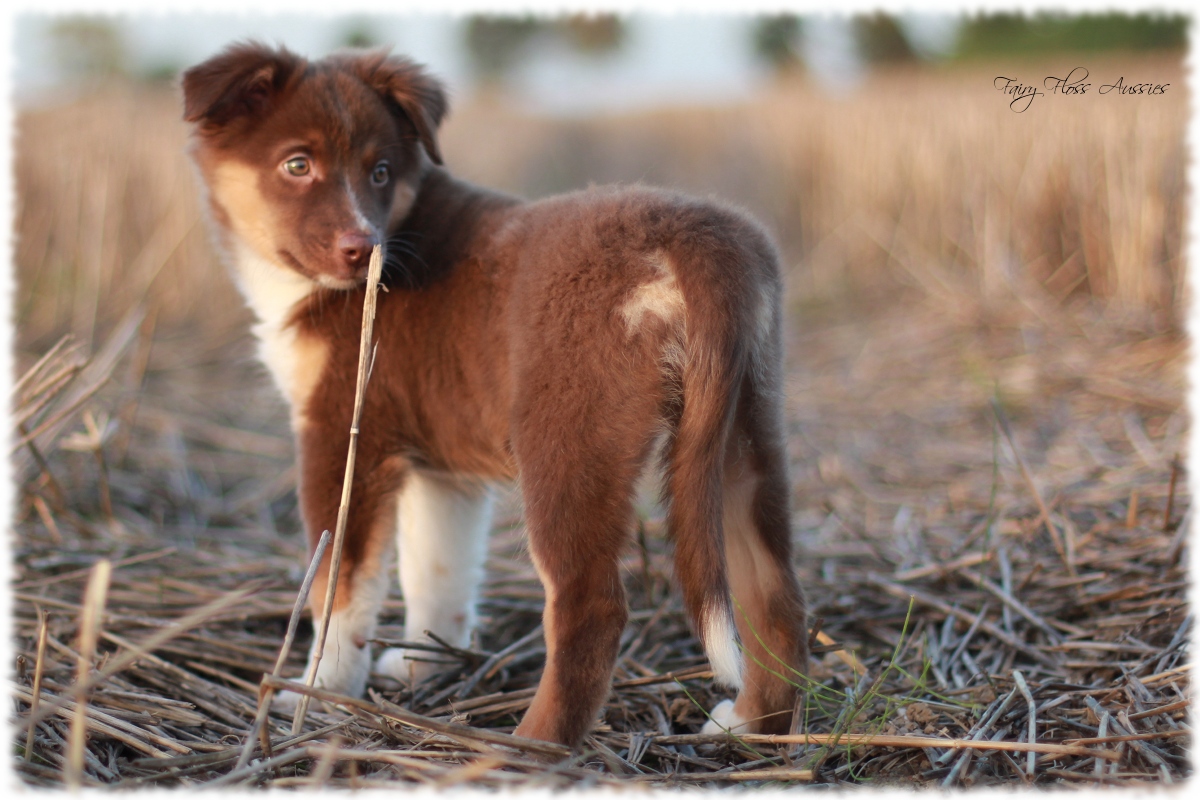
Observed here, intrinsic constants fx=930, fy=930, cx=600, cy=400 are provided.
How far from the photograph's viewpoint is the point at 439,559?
3734 millimetres

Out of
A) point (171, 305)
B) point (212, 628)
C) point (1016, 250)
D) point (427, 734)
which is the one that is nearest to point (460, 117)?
point (171, 305)

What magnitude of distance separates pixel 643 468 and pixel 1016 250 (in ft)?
23.4

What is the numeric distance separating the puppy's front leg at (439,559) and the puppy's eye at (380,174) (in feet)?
3.76

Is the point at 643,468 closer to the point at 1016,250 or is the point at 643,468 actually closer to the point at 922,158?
the point at 1016,250

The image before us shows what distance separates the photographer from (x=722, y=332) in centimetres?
251

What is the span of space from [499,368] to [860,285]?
822cm

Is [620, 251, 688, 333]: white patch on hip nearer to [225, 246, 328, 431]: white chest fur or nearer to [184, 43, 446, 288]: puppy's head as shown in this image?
[184, 43, 446, 288]: puppy's head

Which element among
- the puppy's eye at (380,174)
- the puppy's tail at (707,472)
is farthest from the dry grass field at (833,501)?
the puppy's eye at (380,174)

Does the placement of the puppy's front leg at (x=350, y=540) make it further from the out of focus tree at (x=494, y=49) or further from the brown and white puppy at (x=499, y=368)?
the out of focus tree at (x=494, y=49)

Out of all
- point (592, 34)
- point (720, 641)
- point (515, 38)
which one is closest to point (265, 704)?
point (720, 641)

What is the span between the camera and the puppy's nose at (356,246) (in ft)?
10.2

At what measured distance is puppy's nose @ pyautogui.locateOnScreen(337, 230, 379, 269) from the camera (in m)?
3.11

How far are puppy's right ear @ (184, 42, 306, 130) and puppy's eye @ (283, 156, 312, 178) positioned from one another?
0.85 feet

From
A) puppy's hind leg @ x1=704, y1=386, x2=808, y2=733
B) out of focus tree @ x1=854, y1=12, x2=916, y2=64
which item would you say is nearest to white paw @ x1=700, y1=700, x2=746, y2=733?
puppy's hind leg @ x1=704, y1=386, x2=808, y2=733
